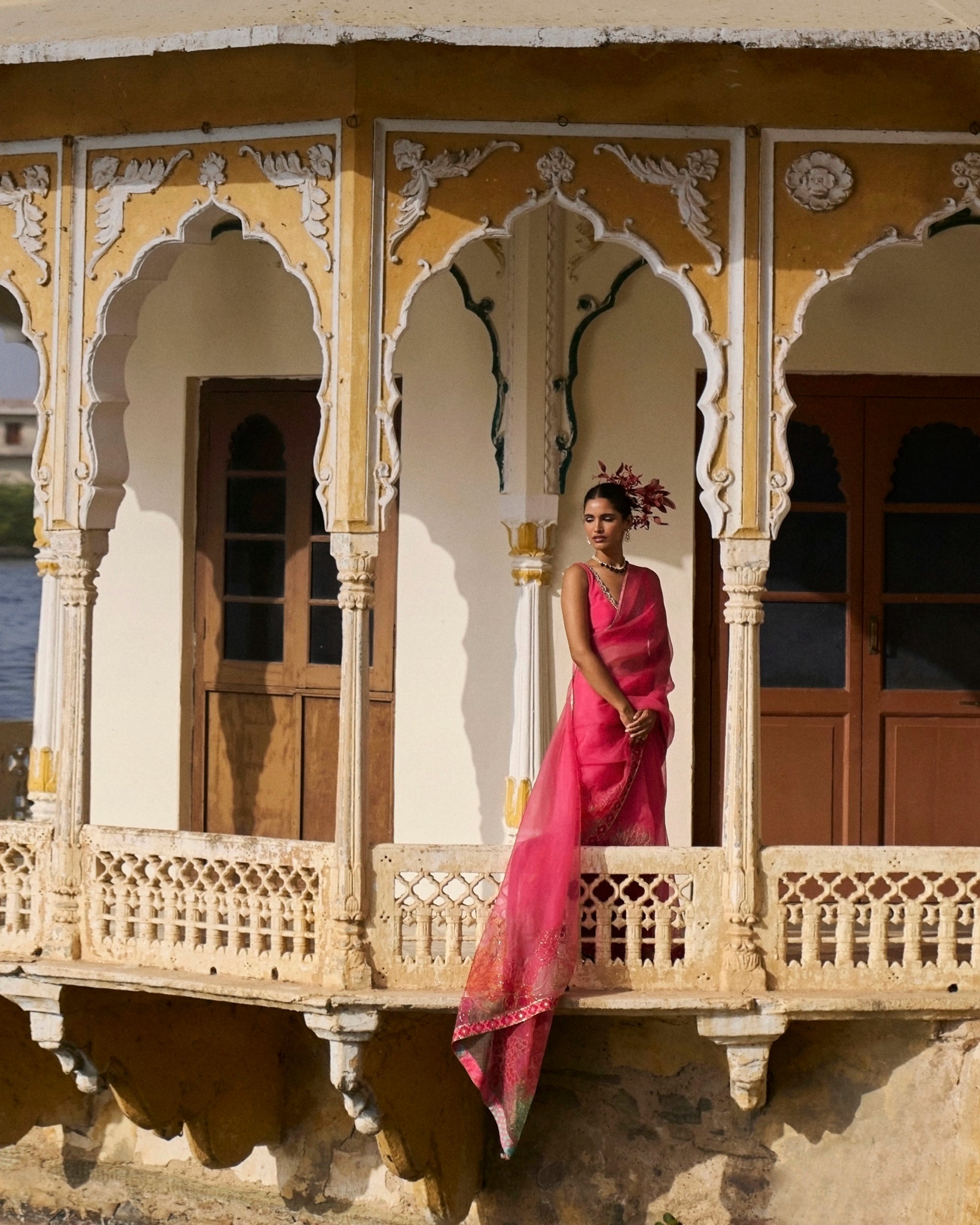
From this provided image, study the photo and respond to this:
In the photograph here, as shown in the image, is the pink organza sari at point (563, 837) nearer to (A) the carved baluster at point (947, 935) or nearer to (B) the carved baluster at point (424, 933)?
(B) the carved baluster at point (424, 933)

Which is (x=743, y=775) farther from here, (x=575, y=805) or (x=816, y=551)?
(x=816, y=551)

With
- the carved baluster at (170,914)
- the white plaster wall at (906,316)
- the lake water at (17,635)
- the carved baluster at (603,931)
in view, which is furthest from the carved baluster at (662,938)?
the lake water at (17,635)

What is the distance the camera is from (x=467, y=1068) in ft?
21.8

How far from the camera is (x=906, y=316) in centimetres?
833

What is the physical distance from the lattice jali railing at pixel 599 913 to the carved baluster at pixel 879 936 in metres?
0.52

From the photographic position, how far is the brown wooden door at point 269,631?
28.4ft

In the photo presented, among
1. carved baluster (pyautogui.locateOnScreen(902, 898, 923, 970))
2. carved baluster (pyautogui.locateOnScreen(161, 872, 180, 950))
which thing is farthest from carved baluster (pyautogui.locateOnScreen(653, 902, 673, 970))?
carved baluster (pyautogui.locateOnScreen(161, 872, 180, 950))

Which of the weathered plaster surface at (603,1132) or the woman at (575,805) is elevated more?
the woman at (575,805)

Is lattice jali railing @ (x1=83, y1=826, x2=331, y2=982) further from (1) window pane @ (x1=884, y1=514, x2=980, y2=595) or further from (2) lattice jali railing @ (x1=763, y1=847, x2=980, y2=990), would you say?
(1) window pane @ (x1=884, y1=514, x2=980, y2=595)

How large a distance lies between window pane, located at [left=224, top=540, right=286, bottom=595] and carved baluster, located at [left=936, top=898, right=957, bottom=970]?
3.39 metres

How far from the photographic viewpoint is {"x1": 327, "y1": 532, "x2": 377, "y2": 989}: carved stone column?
6.54 m

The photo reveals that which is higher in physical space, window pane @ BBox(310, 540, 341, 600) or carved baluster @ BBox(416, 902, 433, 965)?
window pane @ BBox(310, 540, 341, 600)

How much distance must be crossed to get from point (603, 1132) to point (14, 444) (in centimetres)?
2195

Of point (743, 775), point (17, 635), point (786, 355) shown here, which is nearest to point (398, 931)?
point (743, 775)
